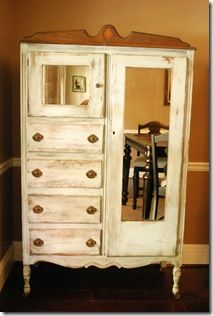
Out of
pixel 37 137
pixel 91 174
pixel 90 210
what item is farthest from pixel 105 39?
pixel 90 210

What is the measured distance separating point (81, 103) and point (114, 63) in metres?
0.32

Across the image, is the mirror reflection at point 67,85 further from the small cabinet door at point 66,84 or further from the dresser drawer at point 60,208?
the dresser drawer at point 60,208

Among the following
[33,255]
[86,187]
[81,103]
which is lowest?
[33,255]

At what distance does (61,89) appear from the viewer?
2.21 metres

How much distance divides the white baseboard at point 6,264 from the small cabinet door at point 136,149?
31.7 inches

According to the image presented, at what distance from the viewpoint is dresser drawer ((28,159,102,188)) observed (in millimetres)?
2238

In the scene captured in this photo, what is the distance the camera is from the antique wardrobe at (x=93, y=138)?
7.14 ft

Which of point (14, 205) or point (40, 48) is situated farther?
point (14, 205)

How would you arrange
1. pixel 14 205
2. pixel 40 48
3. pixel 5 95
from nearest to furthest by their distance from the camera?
pixel 40 48
pixel 5 95
pixel 14 205

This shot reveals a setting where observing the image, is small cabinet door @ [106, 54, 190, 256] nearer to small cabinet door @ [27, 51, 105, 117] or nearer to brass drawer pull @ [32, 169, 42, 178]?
small cabinet door @ [27, 51, 105, 117]

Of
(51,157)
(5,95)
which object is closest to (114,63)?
(51,157)

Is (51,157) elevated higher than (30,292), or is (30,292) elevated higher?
(51,157)

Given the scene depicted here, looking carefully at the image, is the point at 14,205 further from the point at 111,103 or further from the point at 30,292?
the point at 111,103

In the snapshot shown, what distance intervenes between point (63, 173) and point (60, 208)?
0.23m
